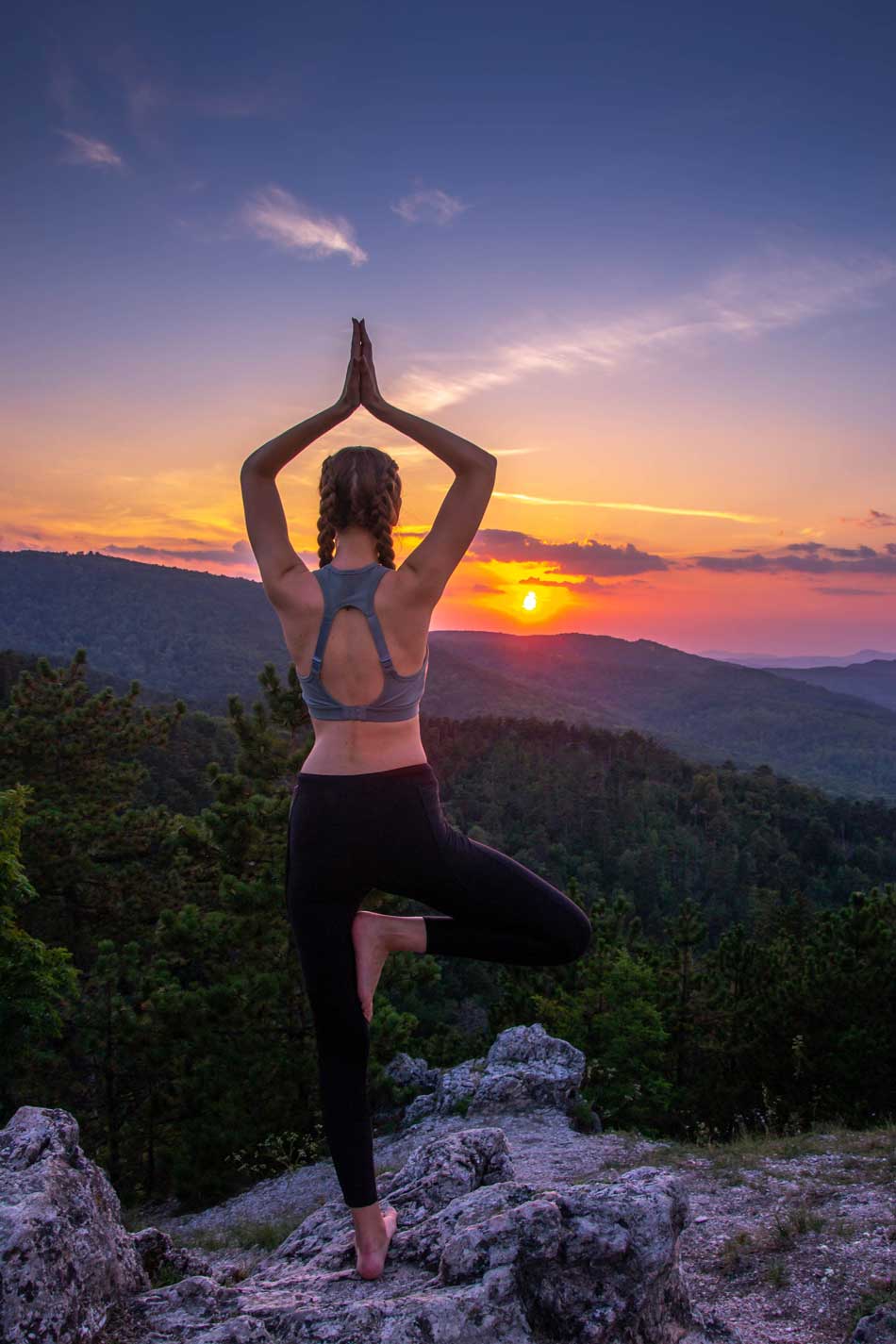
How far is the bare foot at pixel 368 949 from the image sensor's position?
2572mm

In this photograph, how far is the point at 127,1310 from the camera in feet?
8.54

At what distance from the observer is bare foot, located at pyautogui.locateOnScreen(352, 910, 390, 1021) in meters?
2.57

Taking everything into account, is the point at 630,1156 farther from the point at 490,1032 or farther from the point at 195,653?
the point at 195,653

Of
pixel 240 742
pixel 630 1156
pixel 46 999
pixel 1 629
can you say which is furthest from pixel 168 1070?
pixel 1 629

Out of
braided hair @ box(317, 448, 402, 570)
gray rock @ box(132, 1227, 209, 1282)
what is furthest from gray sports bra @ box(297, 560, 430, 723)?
gray rock @ box(132, 1227, 209, 1282)

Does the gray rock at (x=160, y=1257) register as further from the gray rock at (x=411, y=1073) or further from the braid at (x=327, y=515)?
the gray rock at (x=411, y=1073)

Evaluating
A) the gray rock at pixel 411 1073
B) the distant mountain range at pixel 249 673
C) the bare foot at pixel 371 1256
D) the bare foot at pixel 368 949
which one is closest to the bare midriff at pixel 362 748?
the bare foot at pixel 368 949

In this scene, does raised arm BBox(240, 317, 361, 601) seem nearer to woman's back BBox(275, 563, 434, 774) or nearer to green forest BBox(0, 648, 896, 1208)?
woman's back BBox(275, 563, 434, 774)

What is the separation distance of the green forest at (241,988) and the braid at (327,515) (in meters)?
6.04

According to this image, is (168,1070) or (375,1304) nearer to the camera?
(375,1304)

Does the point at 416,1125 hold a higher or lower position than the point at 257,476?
lower

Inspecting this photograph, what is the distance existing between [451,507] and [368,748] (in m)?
0.73

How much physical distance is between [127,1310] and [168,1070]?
12.3 meters

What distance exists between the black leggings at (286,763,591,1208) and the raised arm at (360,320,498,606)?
1.88 ft
